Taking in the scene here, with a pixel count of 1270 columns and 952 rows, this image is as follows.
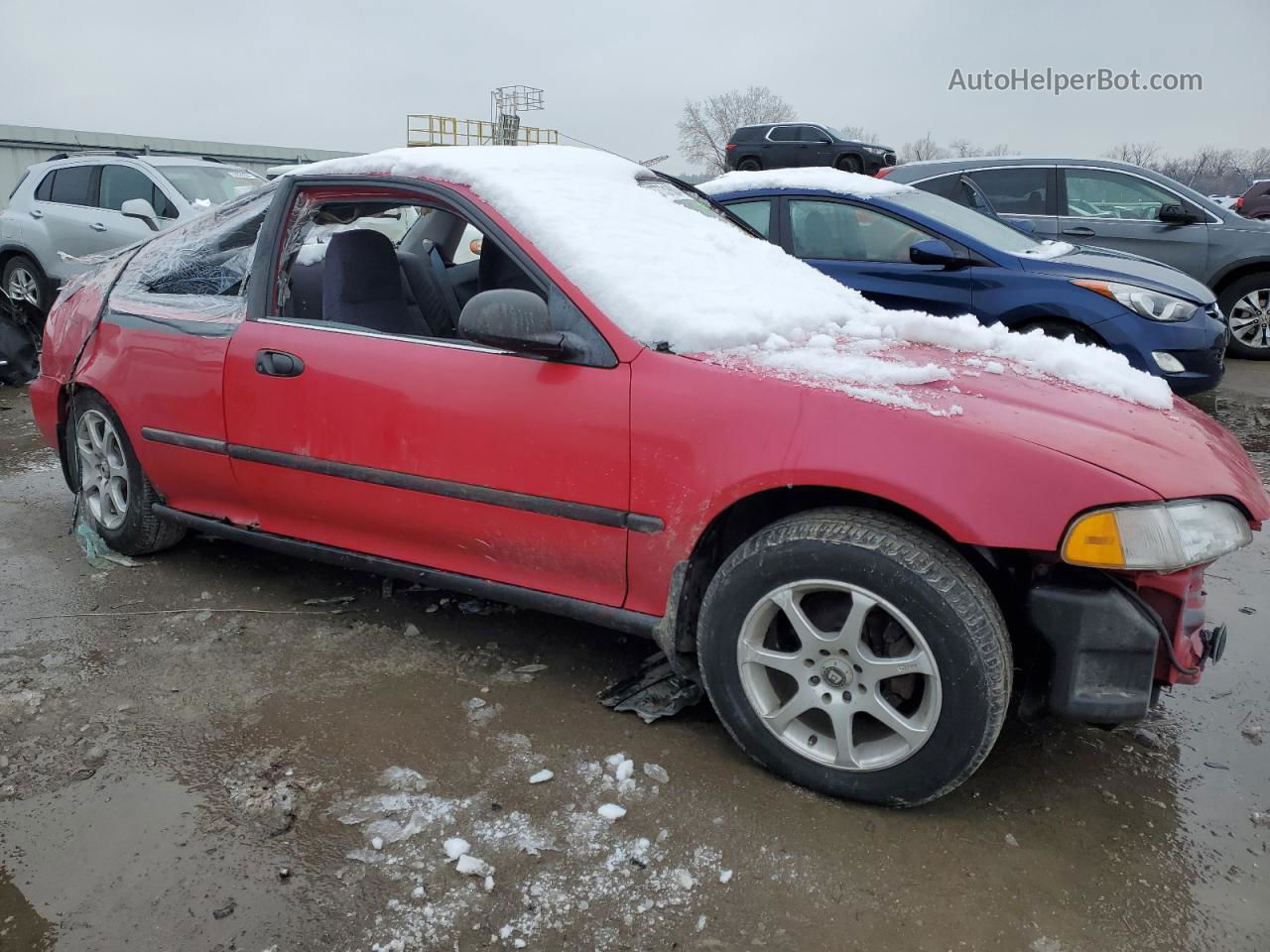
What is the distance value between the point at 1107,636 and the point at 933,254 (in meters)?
3.75

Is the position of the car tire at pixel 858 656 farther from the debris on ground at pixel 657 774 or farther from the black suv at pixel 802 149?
the black suv at pixel 802 149

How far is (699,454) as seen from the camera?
2.40 metres

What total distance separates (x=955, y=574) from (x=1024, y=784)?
71 centimetres

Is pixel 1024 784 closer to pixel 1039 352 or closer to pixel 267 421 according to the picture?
pixel 1039 352

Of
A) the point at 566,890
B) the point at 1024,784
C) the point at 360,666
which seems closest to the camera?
the point at 566,890

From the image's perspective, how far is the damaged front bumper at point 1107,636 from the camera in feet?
6.91

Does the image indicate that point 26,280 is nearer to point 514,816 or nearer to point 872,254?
point 872,254

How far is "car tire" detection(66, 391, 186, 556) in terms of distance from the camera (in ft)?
12.0

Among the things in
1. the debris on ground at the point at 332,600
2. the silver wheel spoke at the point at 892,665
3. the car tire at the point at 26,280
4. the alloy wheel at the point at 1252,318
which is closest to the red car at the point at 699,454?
the silver wheel spoke at the point at 892,665

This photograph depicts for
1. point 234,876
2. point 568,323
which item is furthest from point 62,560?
point 568,323

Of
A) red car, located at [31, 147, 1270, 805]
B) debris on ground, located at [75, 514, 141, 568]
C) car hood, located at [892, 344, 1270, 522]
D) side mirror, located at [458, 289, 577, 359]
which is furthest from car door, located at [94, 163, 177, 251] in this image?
car hood, located at [892, 344, 1270, 522]

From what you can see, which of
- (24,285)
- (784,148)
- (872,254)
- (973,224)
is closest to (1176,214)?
(973,224)

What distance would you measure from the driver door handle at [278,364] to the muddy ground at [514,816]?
88 cm

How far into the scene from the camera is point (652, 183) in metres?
3.52
